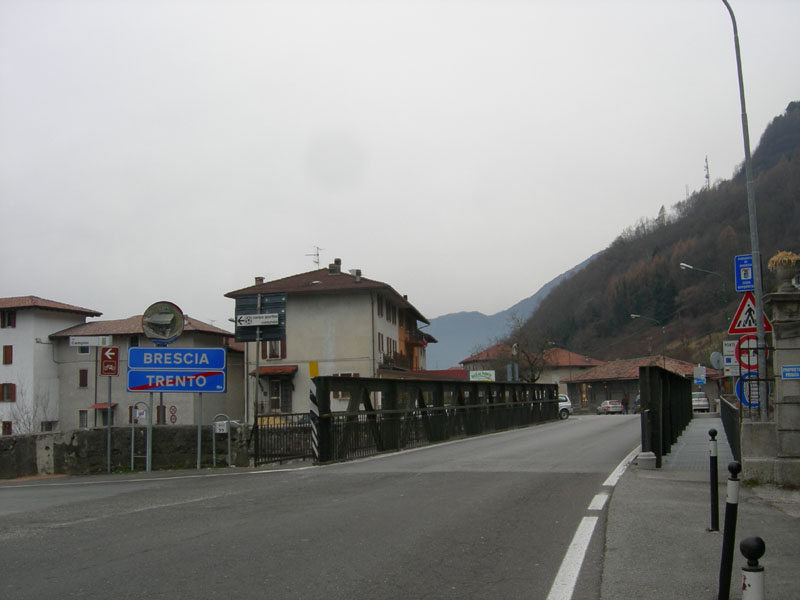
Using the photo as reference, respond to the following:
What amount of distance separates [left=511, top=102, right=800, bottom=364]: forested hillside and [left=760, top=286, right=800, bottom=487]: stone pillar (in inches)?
3104

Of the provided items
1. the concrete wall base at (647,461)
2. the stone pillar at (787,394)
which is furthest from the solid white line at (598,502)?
the concrete wall base at (647,461)

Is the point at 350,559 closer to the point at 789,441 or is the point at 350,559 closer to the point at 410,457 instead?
the point at 789,441

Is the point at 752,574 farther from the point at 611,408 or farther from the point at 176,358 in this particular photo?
the point at 611,408

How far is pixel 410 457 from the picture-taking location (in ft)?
53.8

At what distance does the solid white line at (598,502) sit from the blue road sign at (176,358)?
30.4 ft

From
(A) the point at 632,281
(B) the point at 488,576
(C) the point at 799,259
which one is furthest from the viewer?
(A) the point at 632,281

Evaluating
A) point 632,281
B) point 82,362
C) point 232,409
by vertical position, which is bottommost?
point 232,409

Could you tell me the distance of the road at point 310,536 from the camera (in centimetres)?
554

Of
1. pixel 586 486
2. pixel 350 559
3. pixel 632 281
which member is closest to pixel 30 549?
pixel 350 559

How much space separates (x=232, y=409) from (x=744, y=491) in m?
56.8

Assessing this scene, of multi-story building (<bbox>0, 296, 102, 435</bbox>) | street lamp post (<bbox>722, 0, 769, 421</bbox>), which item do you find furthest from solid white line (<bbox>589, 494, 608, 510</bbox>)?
multi-story building (<bbox>0, 296, 102, 435</bbox>)

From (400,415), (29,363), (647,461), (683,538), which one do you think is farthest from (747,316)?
(29,363)

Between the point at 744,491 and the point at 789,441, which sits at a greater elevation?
the point at 789,441

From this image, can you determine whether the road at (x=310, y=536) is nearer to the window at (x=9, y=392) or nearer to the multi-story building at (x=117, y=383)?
the multi-story building at (x=117, y=383)
